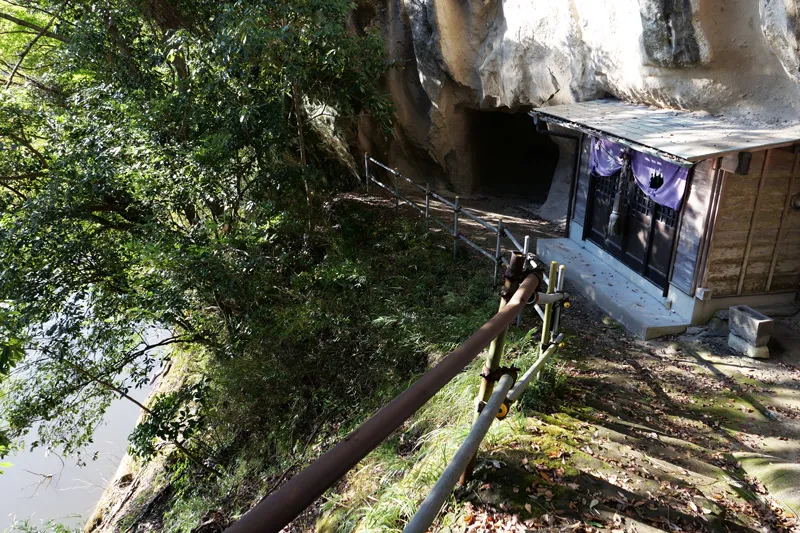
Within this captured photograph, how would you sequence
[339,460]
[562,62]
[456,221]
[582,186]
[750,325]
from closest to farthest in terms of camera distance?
[339,460], [750,325], [456,221], [562,62], [582,186]

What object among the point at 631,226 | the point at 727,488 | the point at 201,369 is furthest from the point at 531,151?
the point at 727,488

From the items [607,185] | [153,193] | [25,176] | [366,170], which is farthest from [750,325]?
[25,176]

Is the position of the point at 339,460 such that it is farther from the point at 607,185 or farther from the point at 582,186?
the point at 582,186

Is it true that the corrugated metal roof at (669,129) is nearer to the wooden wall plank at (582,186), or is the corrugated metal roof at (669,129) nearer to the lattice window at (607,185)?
the wooden wall plank at (582,186)

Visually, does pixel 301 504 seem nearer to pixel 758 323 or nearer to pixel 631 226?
pixel 758 323

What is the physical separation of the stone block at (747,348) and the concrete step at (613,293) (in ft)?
1.96

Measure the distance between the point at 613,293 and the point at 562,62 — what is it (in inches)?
183

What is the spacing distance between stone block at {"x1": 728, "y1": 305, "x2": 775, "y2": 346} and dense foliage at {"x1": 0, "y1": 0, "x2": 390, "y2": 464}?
616 cm

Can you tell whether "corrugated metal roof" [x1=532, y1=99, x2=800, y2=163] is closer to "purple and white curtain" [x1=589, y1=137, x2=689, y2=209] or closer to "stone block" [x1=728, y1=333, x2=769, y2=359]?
"purple and white curtain" [x1=589, y1=137, x2=689, y2=209]

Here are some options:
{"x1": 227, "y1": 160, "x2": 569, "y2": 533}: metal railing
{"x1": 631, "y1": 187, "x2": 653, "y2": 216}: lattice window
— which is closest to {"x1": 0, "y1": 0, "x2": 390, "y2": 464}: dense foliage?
{"x1": 631, "y1": 187, "x2": 653, "y2": 216}: lattice window

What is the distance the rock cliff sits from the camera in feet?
21.1

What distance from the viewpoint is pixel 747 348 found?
6410mm

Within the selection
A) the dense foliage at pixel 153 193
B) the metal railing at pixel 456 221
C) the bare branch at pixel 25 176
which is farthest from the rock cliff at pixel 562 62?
the bare branch at pixel 25 176

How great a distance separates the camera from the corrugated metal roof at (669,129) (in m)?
5.98
